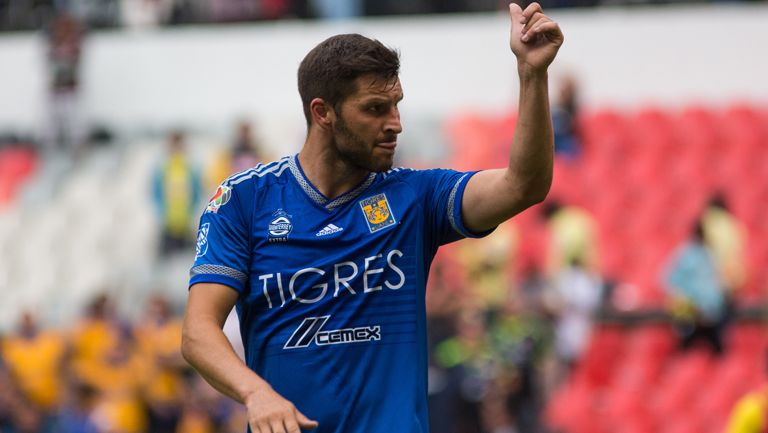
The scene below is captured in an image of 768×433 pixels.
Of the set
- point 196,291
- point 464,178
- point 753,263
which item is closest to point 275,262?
point 196,291

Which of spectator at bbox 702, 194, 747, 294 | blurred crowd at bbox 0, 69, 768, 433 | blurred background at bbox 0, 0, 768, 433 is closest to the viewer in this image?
blurred crowd at bbox 0, 69, 768, 433

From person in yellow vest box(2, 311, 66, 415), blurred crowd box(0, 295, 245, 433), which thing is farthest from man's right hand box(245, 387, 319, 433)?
person in yellow vest box(2, 311, 66, 415)

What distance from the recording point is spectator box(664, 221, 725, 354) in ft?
37.6

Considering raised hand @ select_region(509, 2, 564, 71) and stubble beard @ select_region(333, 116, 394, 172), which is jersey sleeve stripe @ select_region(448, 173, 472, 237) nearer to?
stubble beard @ select_region(333, 116, 394, 172)

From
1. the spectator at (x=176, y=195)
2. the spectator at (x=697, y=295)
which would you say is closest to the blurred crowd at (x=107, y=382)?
the spectator at (x=176, y=195)

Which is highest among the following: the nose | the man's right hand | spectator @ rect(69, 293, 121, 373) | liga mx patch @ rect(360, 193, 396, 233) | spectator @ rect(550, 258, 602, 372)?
the nose

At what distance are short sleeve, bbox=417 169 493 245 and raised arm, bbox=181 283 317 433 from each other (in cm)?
61

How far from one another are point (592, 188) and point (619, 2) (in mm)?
4089

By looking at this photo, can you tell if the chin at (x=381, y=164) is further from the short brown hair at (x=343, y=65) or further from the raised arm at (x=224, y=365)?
the raised arm at (x=224, y=365)

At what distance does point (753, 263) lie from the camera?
12844 millimetres

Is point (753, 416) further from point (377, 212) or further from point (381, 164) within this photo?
point (381, 164)

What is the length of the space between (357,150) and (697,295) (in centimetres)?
776

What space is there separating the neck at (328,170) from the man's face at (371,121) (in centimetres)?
10

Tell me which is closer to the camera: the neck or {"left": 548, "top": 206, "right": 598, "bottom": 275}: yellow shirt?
the neck
